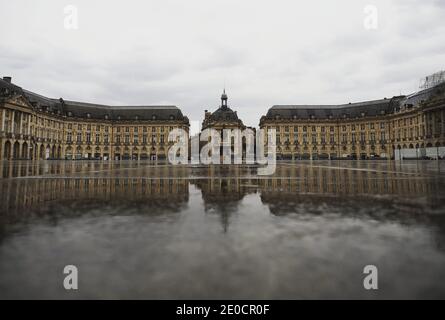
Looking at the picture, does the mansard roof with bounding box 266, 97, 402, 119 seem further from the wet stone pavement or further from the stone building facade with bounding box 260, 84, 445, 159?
the wet stone pavement

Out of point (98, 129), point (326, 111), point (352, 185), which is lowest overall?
point (352, 185)

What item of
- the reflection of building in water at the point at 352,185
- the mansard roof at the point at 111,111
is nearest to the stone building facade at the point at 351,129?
the mansard roof at the point at 111,111

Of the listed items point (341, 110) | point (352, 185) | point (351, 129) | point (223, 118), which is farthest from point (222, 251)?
point (341, 110)

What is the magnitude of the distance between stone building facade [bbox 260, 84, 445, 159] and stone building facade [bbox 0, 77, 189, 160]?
35.9 meters

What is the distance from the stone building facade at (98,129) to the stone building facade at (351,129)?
35.9m

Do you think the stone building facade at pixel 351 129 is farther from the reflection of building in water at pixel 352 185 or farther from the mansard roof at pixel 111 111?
the reflection of building in water at pixel 352 185

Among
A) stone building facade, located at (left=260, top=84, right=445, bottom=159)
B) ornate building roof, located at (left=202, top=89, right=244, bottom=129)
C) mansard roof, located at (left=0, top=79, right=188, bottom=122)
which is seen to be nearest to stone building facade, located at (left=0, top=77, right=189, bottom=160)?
mansard roof, located at (left=0, top=79, right=188, bottom=122)

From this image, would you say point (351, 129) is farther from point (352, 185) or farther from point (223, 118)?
point (352, 185)

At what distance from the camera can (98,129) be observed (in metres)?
85.9

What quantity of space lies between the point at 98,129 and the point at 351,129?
83.0 m

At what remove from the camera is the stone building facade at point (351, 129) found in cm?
7256

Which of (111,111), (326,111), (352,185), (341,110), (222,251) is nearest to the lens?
(222,251)
